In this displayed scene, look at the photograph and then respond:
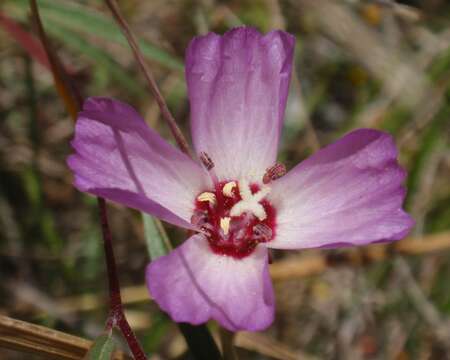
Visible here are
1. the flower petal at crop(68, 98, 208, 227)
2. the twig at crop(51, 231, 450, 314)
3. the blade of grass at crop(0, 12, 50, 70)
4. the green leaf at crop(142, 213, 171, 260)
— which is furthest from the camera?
the twig at crop(51, 231, 450, 314)

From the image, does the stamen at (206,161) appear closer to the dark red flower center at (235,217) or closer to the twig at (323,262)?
the dark red flower center at (235,217)

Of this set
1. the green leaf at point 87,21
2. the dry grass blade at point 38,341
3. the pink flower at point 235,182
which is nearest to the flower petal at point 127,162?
the pink flower at point 235,182

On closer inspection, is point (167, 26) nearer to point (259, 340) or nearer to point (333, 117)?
point (333, 117)

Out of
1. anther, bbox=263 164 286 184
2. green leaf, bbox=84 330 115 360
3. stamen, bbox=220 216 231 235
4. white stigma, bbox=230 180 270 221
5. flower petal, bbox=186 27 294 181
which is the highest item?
flower petal, bbox=186 27 294 181

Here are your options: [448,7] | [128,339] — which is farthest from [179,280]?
[448,7]

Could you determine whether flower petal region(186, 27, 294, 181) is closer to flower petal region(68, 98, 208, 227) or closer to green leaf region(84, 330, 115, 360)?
flower petal region(68, 98, 208, 227)

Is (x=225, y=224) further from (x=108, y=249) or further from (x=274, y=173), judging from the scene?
(x=108, y=249)

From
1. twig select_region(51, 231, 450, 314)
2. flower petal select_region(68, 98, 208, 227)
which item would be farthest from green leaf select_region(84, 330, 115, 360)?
twig select_region(51, 231, 450, 314)
